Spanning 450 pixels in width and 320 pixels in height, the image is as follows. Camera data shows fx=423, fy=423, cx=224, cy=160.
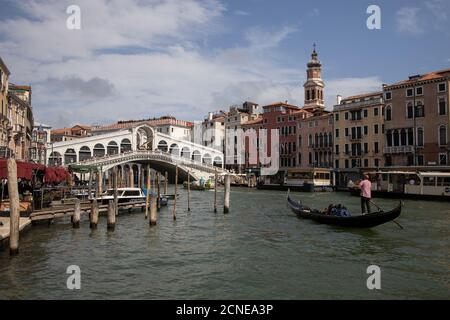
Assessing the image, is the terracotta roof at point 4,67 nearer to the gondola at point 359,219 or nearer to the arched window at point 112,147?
the gondola at point 359,219

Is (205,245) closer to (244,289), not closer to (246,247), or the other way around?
(246,247)

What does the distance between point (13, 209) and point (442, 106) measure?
2845 cm

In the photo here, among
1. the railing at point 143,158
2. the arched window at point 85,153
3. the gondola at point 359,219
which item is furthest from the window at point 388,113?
the arched window at point 85,153

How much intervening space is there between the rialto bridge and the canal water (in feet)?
66.8

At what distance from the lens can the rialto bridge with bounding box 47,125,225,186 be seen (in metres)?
35.4

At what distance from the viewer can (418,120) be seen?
30266 millimetres

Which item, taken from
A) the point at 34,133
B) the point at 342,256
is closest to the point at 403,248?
the point at 342,256

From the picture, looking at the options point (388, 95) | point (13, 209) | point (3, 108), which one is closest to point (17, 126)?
point (3, 108)

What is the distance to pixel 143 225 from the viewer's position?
545 inches

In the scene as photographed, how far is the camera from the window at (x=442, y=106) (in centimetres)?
2873

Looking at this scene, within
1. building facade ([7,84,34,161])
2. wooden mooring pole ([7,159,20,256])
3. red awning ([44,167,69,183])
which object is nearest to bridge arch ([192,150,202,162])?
building facade ([7,84,34,161])

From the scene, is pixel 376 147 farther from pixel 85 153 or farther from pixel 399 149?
pixel 85 153

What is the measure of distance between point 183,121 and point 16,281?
185ft

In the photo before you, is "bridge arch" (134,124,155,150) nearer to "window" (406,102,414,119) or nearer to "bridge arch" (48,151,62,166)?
"bridge arch" (48,151,62,166)
